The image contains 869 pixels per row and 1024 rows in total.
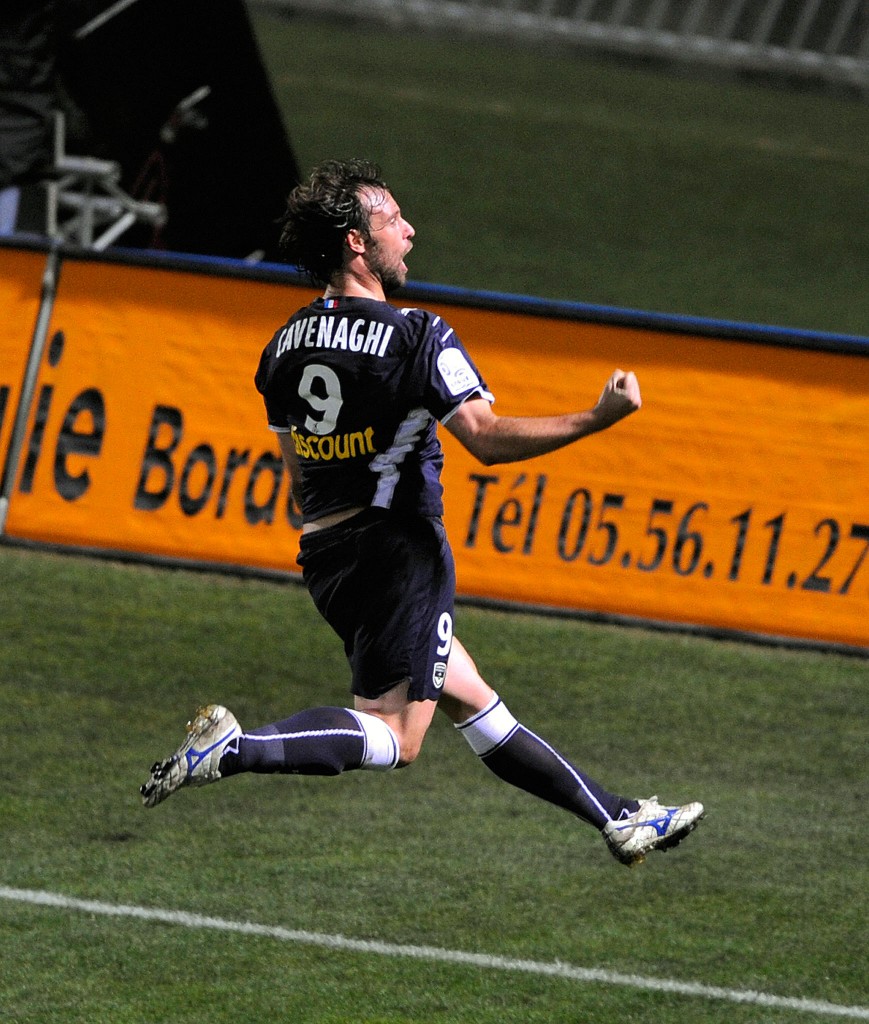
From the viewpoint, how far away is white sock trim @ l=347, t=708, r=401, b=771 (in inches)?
217

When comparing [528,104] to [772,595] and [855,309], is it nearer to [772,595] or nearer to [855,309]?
[855,309]

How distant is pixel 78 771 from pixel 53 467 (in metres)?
2.83

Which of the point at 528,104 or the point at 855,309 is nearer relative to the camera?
the point at 855,309

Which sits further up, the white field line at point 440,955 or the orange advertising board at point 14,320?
the orange advertising board at point 14,320

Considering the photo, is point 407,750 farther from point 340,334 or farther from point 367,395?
point 340,334

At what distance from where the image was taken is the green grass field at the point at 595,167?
18.9 metres

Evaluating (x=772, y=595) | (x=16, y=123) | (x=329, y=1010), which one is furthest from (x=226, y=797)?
(x=16, y=123)

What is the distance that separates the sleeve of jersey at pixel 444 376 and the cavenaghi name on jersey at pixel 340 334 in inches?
5.2

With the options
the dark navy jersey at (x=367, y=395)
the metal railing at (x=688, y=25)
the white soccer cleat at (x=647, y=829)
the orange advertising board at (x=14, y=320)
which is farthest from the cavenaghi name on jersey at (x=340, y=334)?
the metal railing at (x=688, y=25)

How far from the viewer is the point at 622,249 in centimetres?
2006

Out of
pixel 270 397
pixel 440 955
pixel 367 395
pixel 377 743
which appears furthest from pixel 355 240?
pixel 440 955

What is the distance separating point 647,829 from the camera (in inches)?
234

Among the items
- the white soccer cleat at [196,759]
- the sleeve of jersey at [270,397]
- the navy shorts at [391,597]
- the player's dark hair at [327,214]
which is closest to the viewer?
the white soccer cleat at [196,759]

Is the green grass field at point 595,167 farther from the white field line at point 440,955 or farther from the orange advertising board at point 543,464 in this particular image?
the white field line at point 440,955
